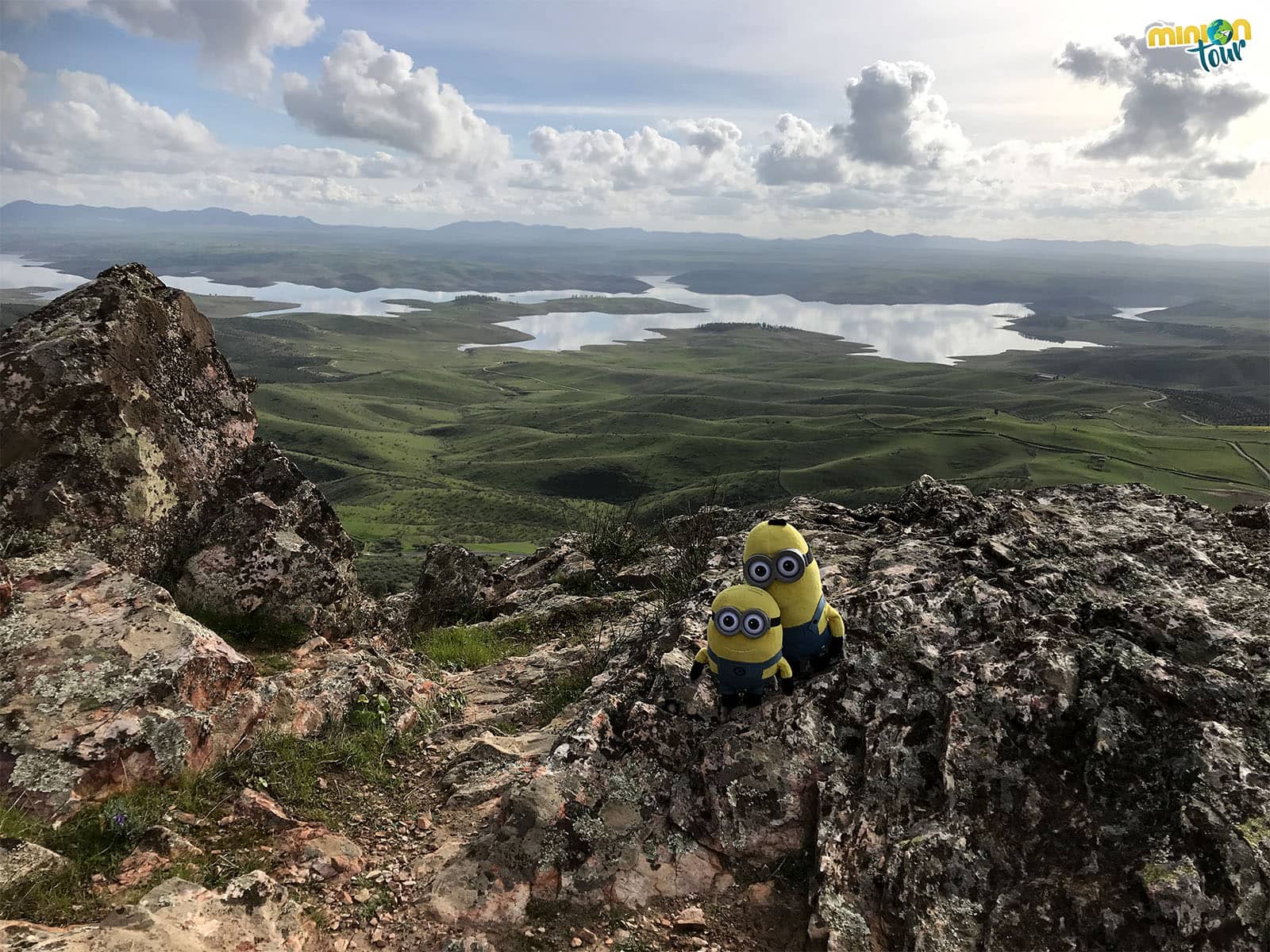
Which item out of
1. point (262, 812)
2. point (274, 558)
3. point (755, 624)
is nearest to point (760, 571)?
point (755, 624)

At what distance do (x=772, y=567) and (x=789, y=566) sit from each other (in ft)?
0.68

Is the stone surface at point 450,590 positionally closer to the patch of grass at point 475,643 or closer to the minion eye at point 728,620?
the patch of grass at point 475,643

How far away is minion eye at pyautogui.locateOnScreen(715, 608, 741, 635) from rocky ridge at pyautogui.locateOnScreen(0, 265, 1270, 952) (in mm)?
1111

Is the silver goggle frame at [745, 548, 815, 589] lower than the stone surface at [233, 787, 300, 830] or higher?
Answer: higher

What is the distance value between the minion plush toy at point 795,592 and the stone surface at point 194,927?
18.8ft

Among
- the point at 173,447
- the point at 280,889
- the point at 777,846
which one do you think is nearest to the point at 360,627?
the point at 173,447

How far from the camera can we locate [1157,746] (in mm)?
6312

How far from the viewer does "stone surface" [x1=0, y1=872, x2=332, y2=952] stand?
16.4ft

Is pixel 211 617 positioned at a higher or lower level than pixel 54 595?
lower

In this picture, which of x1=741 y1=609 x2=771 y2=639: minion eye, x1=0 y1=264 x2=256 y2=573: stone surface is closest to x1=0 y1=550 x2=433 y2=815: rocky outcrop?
x1=0 y1=264 x2=256 y2=573: stone surface

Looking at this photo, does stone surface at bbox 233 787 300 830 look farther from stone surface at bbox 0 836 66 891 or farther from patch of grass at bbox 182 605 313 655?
patch of grass at bbox 182 605 313 655

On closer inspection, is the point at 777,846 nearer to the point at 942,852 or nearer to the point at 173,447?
the point at 942,852

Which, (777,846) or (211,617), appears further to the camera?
(211,617)

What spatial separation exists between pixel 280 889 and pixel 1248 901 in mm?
8100
